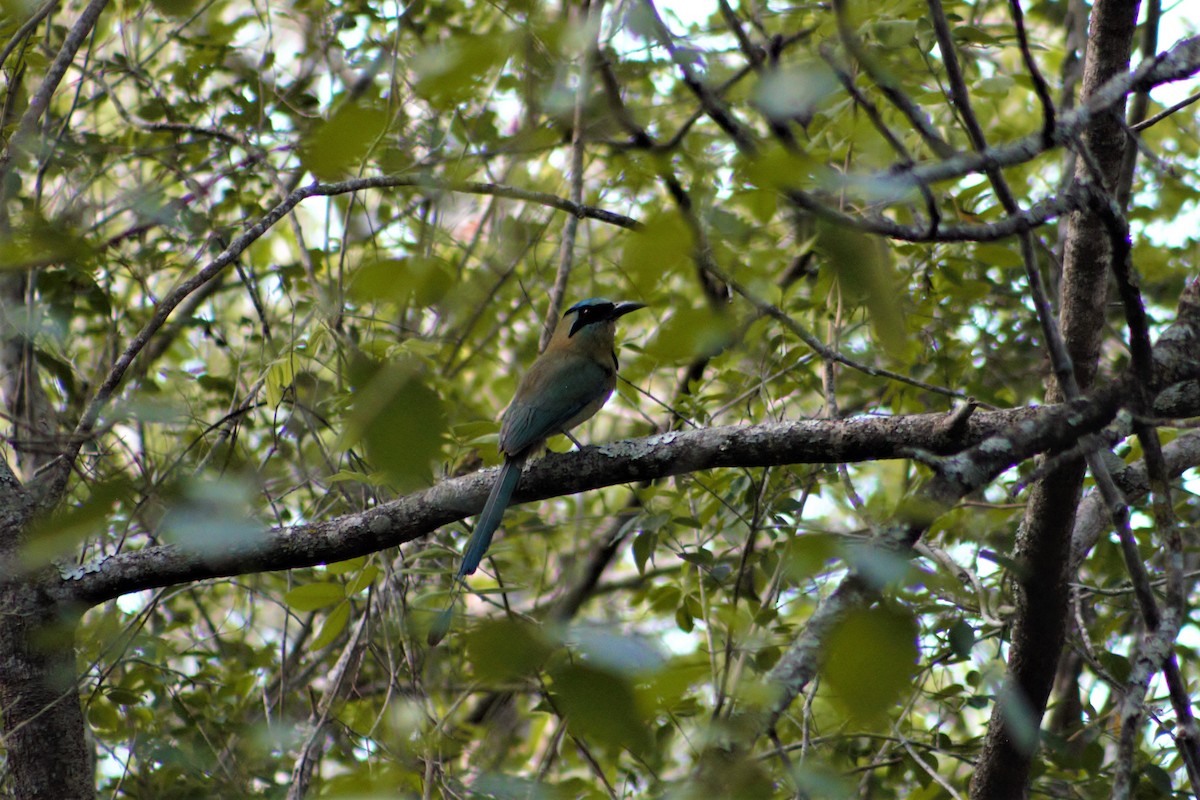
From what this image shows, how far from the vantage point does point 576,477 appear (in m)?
3.18

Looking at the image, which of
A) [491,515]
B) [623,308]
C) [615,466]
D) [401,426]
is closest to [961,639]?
[615,466]

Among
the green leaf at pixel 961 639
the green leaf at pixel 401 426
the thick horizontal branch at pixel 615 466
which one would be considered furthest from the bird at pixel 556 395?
the green leaf at pixel 401 426

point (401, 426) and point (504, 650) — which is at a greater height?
point (401, 426)

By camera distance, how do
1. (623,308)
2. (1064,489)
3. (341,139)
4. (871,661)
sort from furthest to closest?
(623,308)
(1064,489)
(341,139)
(871,661)

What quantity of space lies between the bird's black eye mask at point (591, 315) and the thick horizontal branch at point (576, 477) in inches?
62.7

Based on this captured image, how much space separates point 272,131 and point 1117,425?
350cm

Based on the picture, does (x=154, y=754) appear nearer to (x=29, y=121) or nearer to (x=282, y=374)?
(x=282, y=374)

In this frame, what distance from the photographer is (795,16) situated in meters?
4.21

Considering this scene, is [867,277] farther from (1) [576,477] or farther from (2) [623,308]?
(2) [623,308]

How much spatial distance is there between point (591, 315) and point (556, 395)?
0.77 meters

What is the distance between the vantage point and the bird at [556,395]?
339 centimetres

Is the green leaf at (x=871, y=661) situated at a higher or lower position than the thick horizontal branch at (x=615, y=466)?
lower

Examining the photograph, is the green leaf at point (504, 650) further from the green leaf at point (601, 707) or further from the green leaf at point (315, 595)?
the green leaf at point (315, 595)

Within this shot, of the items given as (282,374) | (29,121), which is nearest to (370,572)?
(282,374)
